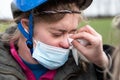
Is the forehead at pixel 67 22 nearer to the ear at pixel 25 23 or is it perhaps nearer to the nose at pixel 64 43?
the nose at pixel 64 43

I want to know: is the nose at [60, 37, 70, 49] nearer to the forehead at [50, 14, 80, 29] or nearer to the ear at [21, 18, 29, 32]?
the forehead at [50, 14, 80, 29]

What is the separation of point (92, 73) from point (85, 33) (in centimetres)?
38

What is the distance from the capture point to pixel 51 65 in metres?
4.20

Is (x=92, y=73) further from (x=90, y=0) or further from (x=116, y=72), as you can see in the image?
(x=116, y=72)

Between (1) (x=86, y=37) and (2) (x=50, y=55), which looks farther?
(2) (x=50, y=55)

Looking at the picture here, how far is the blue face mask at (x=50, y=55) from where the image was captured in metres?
4.20


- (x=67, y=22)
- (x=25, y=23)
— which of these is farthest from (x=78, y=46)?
(x=25, y=23)

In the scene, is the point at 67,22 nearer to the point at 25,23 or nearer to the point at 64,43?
the point at 64,43

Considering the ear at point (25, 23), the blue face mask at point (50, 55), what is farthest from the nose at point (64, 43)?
the ear at point (25, 23)

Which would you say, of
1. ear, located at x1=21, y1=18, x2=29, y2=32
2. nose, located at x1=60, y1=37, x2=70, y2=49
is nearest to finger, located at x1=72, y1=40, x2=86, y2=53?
nose, located at x1=60, y1=37, x2=70, y2=49

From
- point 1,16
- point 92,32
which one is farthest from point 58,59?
point 1,16

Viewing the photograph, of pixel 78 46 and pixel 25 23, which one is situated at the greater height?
pixel 25 23

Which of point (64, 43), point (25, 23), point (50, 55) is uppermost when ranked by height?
point (25, 23)

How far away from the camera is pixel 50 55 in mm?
4266
